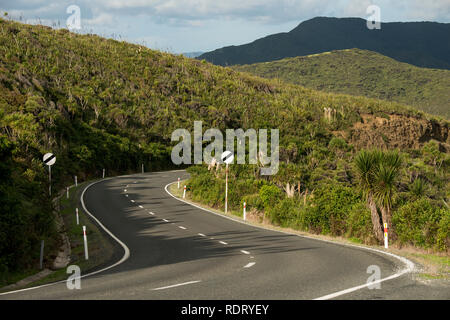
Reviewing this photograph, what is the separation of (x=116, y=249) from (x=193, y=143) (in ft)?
169

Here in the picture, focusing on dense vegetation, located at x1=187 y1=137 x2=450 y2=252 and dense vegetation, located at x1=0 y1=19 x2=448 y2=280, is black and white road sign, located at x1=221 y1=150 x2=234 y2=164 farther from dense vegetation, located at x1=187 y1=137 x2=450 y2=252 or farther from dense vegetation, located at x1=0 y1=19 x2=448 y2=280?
dense vegetation, located at x1=0 y1=19 x2=448 y2=280

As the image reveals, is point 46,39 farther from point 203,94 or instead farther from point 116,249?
point 116,249

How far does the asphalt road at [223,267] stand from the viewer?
8570 mm

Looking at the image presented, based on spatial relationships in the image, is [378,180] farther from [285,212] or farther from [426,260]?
[285,212]

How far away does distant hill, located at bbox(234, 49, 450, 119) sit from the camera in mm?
133500

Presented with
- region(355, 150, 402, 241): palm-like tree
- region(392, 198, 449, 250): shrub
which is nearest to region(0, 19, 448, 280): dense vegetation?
region(355, 150, 402, 241): palm-like tree

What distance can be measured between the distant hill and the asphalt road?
4370 inches

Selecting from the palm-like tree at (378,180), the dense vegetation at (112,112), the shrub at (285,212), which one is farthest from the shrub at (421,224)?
the dense vegetation at (112,112)

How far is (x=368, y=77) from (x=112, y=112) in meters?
110

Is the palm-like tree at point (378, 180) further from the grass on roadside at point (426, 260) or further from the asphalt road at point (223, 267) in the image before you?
the asphalt road at point (223, 267)

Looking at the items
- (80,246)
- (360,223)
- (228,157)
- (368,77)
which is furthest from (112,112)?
(368,77)

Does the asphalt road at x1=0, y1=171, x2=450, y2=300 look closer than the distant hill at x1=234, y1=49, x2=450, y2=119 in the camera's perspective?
Yes

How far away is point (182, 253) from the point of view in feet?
49.8

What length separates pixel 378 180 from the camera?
17.2 metres
